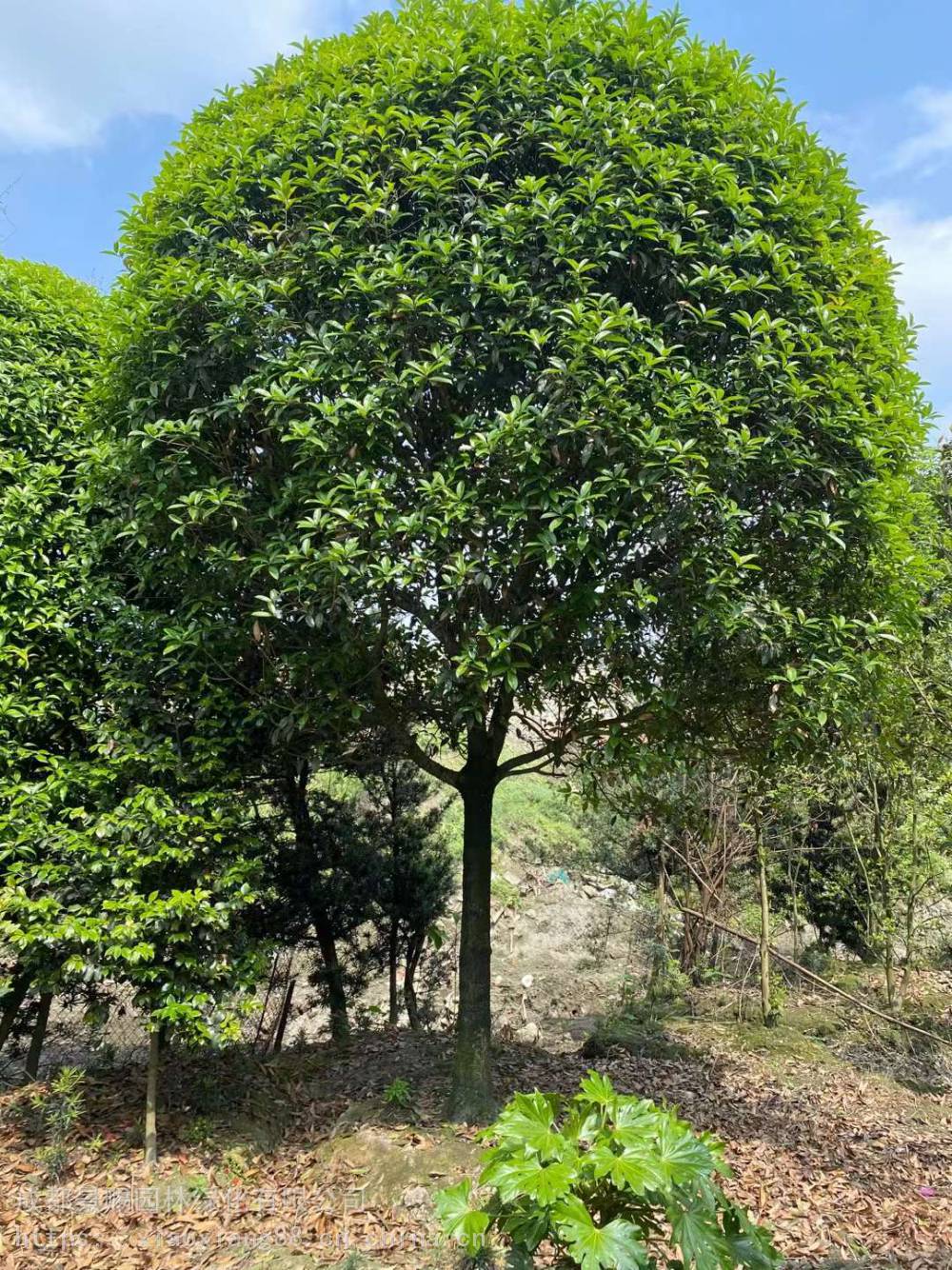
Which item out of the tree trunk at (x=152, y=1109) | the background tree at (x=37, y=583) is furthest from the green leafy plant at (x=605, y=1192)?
the background tree at (x=37, y=583)

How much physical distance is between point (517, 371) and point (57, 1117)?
4746 mm

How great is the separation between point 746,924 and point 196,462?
29.7 feet

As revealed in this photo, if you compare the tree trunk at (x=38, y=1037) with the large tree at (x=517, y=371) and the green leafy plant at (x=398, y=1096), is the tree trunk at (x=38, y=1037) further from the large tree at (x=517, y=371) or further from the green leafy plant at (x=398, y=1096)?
the large tree at (x=517, y=371)

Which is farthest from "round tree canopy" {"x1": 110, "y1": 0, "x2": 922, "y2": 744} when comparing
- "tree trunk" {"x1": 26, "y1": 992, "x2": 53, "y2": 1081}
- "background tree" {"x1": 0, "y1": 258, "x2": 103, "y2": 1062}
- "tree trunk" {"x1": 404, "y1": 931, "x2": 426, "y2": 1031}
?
"tree trunk" {"x1": 404, "y1": 931, "x2": 426, "y2": 1031}

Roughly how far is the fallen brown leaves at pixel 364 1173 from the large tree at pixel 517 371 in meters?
2.61

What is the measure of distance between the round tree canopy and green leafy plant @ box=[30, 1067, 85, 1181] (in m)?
2.73

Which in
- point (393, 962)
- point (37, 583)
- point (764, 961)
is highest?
point (37, 583)

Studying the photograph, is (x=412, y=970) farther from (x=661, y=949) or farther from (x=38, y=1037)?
(x=38, y=1037)

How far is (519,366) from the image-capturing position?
4.15 meters

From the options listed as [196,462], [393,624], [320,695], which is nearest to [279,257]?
[196,462]

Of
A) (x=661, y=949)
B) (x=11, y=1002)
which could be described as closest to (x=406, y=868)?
(x=11, y=1002)

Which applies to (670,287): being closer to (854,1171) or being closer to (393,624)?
(393,624)

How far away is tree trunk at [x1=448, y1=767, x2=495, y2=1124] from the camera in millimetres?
5020

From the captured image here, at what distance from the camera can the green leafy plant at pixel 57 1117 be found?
4324mm
